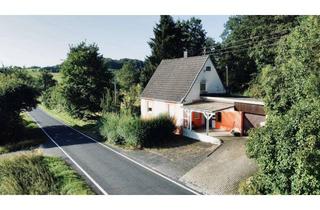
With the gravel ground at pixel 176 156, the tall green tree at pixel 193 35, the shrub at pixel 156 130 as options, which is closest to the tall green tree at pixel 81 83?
the tall green tree at pixel 193 35

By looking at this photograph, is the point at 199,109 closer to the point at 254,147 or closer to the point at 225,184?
the point at 225,184

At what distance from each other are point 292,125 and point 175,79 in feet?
56.5

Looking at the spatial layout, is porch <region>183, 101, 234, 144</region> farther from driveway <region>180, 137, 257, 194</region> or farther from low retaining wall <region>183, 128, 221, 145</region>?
driveway <region>180, 137, 257, 194</region>

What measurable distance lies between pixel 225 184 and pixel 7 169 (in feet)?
35.3

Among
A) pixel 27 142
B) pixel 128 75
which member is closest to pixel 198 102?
pixel 27 142

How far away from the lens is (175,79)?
28.1m

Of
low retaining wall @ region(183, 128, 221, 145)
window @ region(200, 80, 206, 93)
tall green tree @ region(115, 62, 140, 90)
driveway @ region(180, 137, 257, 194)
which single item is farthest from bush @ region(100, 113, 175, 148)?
tall green tree @ region(115, 62, 140, 90)

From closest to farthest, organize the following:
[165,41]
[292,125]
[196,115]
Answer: [292,125]
[196,115]
[165,41]

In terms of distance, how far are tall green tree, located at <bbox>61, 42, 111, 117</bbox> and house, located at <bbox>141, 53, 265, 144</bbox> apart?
26.8ft

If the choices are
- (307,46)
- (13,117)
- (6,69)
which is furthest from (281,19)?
(6,69)

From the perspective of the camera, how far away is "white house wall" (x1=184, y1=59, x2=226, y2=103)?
26.1 meters

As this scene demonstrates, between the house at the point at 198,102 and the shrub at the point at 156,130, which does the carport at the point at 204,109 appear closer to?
the house at the point at 198,102

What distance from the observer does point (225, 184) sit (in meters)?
14.4

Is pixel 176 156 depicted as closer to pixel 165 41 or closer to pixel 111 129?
pixel 111 129
